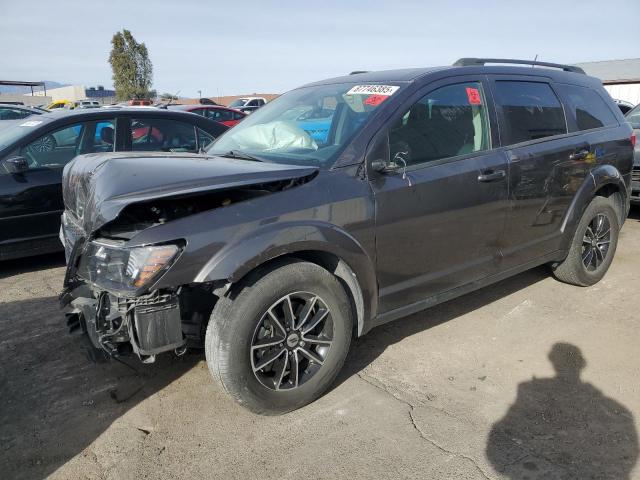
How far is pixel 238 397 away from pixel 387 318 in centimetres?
103

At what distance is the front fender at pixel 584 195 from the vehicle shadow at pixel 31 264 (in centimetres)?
487

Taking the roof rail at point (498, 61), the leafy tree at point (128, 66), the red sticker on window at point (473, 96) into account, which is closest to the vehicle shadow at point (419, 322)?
the red sticker on window at point (473, 96)

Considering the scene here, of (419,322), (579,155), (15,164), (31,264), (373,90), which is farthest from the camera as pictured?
(31,264)

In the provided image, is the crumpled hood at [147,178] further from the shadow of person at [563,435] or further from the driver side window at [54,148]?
the driver side window at [54,148]

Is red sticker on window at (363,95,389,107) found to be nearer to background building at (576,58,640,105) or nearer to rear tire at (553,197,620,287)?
rear tire at (553,197,620,287)

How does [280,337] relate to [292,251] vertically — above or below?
below

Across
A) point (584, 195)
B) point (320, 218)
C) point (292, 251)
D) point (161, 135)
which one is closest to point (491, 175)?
point (584, 195)

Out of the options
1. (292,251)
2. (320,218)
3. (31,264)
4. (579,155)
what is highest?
(579,155)

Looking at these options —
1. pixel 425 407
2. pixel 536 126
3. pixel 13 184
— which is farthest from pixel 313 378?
pixel 13 184

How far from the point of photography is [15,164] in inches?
188

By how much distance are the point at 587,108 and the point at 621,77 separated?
108 ft

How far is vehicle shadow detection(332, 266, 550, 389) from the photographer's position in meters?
3.45

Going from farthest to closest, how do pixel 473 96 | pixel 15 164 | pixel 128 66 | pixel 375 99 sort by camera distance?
pixel 128 66, pixel 15 164, pixel 473 96, pixel 375 99

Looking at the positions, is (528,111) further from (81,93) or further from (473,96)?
(81,93)
